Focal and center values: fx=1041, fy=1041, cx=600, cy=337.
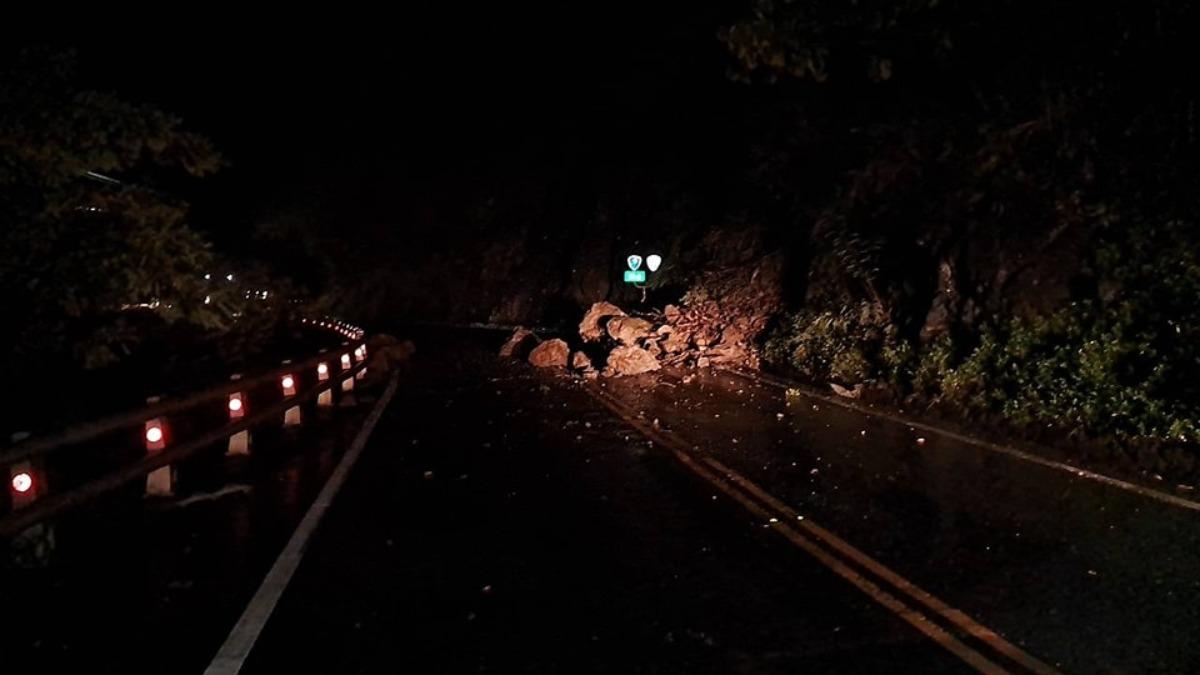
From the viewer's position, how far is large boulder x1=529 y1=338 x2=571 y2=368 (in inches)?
1115

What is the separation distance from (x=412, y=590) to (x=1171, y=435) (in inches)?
374

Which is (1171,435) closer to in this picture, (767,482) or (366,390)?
(767,482)

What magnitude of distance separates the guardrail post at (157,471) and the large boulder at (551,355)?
18.3 m

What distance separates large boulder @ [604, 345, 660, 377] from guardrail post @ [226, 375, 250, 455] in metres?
12.9

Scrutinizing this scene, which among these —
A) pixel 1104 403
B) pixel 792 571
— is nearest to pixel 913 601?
pixel 792 571

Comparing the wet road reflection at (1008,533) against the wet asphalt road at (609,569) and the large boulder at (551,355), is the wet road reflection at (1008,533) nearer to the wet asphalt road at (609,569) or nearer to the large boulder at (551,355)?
the wet asphalt road at (609,569)

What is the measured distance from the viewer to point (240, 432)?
40.1ft

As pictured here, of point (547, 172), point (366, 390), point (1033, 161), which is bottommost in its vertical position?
point (366, 390)

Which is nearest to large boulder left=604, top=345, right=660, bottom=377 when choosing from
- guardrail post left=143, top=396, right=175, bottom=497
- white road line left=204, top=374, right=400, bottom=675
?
white road line left=204, top=374, right=400, bottom=675

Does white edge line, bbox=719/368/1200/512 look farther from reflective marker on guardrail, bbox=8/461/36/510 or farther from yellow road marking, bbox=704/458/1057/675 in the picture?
reflective marker on guardrail, bbox=8/461/36/510

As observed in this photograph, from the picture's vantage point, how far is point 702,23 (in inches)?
1467

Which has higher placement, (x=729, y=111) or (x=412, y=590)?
(x=729, y=111)

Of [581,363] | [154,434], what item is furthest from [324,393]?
[581,363]

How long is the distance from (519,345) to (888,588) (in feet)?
88.5
